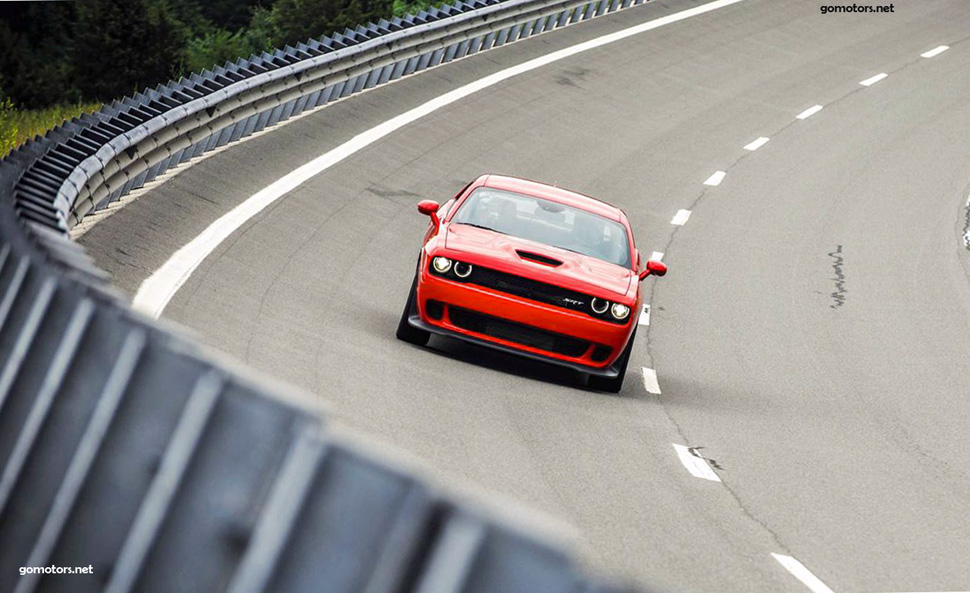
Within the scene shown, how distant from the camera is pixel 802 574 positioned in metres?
8.05

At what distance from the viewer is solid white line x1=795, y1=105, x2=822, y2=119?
3112 cm

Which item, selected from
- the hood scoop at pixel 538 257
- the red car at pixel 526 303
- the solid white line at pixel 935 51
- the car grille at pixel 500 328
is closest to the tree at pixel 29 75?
the solid white line at pixel 935 51

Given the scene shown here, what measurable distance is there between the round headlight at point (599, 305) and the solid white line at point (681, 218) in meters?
9.95

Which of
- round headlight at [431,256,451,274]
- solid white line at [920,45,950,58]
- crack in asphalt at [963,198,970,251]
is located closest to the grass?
round headlight at [431,256,451,274]

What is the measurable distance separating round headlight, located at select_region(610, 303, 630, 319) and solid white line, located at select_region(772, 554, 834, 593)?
3.97 meters

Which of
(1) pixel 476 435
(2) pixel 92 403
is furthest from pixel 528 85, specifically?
(2) pixel 92 403

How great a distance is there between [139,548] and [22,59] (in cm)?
4872

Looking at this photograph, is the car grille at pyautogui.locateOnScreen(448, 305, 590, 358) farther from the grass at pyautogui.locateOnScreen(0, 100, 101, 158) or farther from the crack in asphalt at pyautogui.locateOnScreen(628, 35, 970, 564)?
the grass at pyautogui.locateOnScreen(0, 100, 101, 158)

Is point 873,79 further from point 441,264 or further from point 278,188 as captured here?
point 441,264

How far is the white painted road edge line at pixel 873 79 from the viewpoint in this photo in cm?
3518

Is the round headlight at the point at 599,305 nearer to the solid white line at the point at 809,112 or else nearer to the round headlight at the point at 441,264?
the round headlight at the point at 441,264

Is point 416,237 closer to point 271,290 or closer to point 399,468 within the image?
point 271,290

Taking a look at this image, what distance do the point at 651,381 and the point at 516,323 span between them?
5.62 feet

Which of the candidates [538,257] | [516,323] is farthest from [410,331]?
[538,257]
